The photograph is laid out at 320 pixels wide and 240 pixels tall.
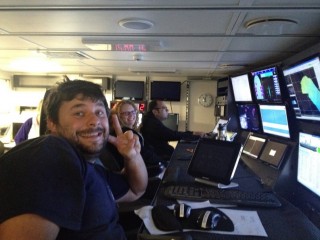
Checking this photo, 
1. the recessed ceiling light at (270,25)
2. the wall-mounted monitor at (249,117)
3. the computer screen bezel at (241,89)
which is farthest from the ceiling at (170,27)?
the wall-mounted monitor at (249,117)

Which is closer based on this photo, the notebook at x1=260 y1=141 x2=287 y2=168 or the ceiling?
the ceiling

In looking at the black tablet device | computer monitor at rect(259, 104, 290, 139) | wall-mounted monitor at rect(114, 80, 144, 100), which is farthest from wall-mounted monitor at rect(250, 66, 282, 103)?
wall-mounted monitor at rect(114, 80, 144, 100)

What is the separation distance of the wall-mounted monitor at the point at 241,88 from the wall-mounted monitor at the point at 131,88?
2.26 metres

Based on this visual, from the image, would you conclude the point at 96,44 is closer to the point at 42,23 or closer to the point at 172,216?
the point at 42,23

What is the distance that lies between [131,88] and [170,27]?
3402mm

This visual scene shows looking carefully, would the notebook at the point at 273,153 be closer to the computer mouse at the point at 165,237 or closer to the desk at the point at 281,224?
the desk at the point at 281,224

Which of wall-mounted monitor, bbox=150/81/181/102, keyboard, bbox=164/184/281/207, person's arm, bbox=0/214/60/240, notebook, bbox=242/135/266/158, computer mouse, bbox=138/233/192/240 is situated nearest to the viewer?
person's arm, bbox=0/214/60/240

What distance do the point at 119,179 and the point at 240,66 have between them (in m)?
2.71

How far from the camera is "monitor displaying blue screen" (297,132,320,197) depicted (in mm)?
1340

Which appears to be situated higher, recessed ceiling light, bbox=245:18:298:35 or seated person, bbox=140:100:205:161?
recessed ceiling light, bbox=245:18:298:35

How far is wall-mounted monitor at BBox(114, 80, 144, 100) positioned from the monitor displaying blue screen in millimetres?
3865

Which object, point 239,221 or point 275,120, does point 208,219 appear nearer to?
point 239,221

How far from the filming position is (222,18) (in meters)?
1.69

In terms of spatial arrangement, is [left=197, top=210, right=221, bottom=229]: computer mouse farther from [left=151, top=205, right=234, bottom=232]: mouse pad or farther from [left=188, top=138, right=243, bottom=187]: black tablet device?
[left=188, top=138, right=243, bottom=187]: black tablet device
